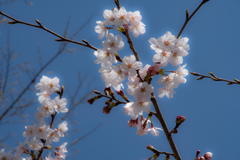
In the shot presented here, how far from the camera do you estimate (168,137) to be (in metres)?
1.29

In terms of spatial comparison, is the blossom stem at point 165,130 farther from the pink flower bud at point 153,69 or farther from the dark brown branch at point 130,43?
the dark brown branch at point 130,43

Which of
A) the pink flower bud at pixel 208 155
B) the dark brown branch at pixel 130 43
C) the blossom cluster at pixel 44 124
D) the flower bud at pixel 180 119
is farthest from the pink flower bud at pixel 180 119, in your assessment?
the blossom cluster at pixel 44 124

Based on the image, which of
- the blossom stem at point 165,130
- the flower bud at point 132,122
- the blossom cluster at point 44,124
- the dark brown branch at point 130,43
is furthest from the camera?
the blossom cluster at point 44,124

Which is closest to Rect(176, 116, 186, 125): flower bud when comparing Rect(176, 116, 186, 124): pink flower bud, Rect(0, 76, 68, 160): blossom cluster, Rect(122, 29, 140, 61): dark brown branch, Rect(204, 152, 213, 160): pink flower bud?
Rect(176, 116, 186, 124): pink flower bud

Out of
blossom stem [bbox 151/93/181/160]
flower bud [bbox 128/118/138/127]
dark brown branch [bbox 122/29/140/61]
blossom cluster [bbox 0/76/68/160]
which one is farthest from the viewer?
blossom cluster [bbox 0/76/68/160]

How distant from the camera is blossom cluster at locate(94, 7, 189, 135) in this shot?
1338mm

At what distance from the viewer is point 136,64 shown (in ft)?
4.38

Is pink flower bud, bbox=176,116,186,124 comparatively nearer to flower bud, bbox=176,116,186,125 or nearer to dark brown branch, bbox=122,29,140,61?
flower bud, bbox=176,116,186,125

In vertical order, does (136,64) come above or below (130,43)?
below

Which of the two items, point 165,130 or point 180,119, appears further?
point 180,119

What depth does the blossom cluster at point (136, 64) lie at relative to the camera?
134cm

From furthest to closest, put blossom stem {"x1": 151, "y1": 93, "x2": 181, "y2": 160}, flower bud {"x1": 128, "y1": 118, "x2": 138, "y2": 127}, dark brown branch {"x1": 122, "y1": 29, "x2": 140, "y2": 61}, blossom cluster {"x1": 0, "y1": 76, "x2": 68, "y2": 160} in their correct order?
blossom cluster {"x1": 0, "y1": 76, "x2": 68, "y2": 160}, flower bud {"x1": 128, "y1": 118, "x2": 138, "y2": 127}, dark brown branch {"x1": 122, "y1": 29, "x2": 140, "y2": 61}, blossom stem {"x1": 151, "y1": 93, "x2": 181, "y2": 160}

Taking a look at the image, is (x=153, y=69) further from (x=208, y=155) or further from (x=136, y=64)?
(x=208, y=155)

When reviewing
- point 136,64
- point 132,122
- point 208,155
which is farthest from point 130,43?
point 208,155
